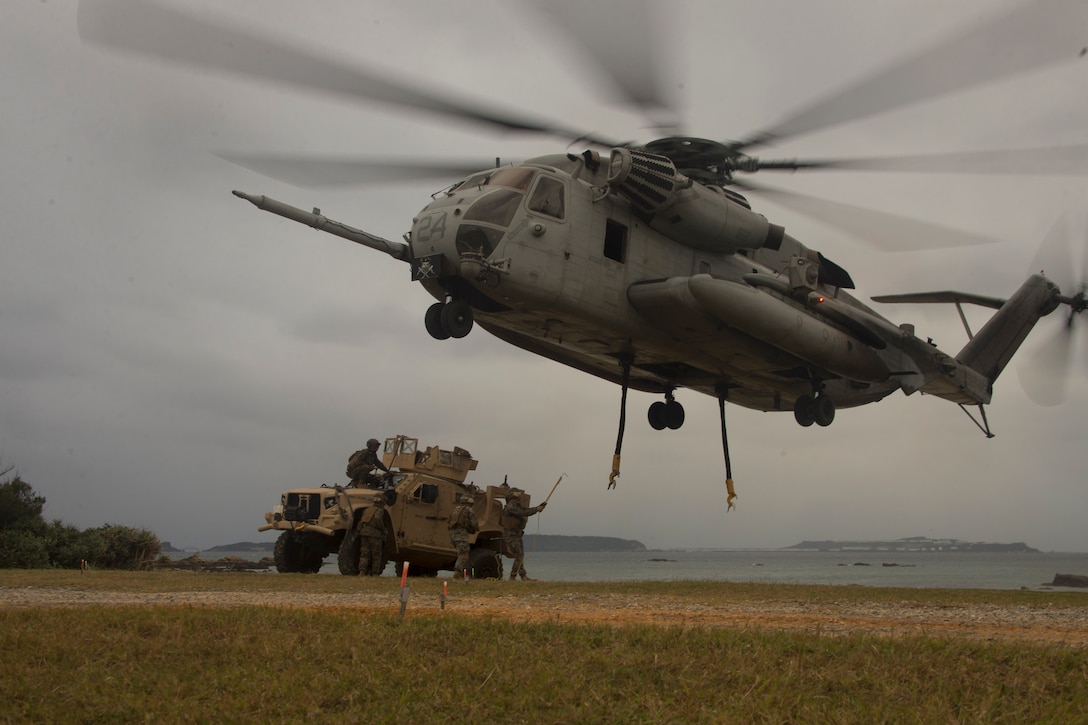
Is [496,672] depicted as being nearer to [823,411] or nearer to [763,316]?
[763,316]

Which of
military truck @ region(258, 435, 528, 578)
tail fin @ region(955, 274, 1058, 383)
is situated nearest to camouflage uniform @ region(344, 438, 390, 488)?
military truck @ region(258, 435, 528, 578)

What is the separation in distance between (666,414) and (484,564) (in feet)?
14.8

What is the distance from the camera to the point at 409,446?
18547 mm

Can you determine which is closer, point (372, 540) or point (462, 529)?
point (462, 529)

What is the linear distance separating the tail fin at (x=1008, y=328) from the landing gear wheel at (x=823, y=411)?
10.8 feet

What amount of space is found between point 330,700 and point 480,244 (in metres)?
7.45

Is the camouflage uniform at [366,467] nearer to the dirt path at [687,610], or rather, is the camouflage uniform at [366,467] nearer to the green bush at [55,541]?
the green bush at [55,541]

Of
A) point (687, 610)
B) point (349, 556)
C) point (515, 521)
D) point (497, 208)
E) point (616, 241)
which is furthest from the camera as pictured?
point (515, 521)

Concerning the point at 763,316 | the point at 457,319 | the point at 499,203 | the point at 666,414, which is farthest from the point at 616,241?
the point at 666,414

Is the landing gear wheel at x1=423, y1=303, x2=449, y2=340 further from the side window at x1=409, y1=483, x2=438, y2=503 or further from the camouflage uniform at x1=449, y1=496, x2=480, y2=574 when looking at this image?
the side window at x1=409, y1=483, x2=438, y2=503

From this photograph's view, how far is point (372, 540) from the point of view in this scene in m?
16.6

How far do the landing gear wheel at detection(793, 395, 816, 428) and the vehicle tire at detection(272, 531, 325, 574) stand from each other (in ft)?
30.9

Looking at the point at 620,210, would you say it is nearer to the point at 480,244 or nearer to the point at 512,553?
the point at 480,244

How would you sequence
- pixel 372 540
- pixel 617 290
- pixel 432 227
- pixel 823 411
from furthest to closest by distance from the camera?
pixel 372 540 → pixel 823 411 → pixel 617 290 → pixel 432 227
